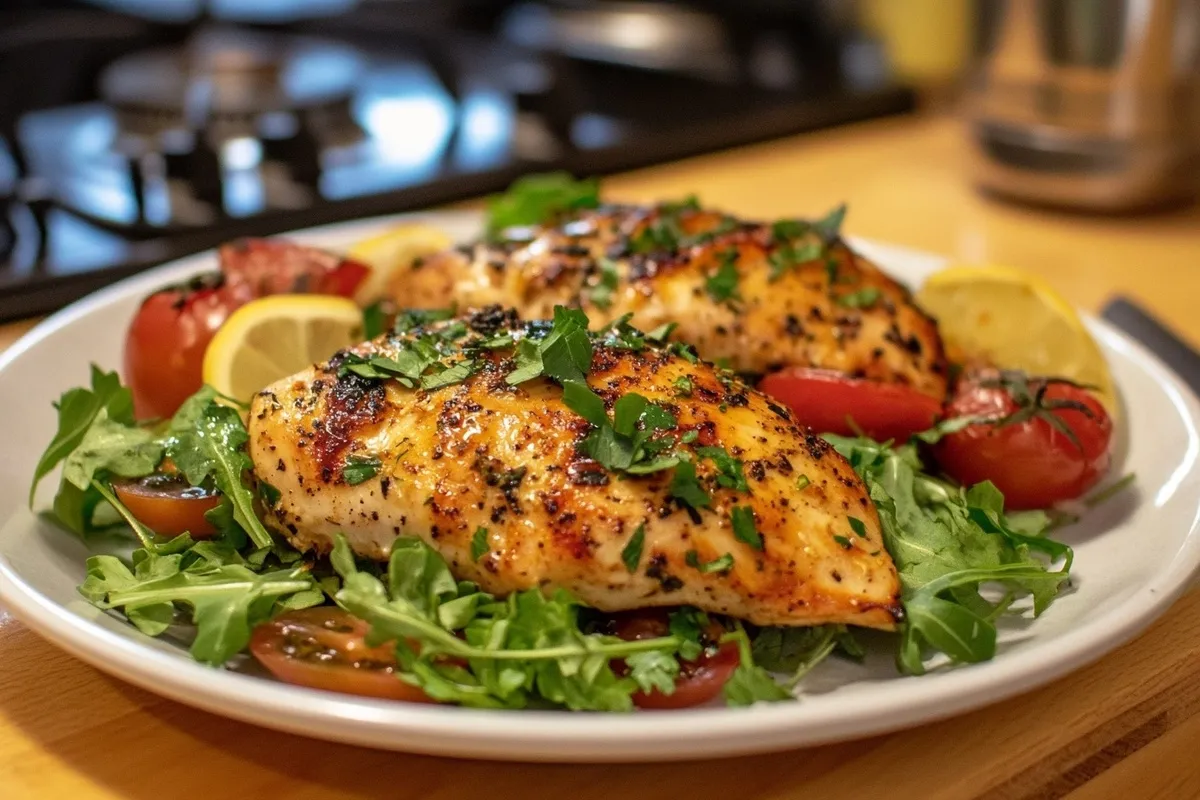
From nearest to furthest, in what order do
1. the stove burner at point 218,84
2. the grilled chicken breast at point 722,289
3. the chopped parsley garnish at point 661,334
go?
the chopped parsley garnish at point 661,334, the grilled chicken breast at point 722,289, the stove burner at point 218,84

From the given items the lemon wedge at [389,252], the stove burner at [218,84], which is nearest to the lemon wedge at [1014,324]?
the lemon wedge at [389,252]

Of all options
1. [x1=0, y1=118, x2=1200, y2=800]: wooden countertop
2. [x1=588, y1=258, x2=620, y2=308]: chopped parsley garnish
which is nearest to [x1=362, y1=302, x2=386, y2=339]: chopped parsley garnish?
[x1=588, y1=258, x2=620, y2=308]: chopped parsley garnish

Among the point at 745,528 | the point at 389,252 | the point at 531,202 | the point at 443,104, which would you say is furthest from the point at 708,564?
the point at 443,104

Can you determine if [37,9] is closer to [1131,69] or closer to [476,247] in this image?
[476,247]

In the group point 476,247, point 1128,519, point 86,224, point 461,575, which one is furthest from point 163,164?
point 1128,519

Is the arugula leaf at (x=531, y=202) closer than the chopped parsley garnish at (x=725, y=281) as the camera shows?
No

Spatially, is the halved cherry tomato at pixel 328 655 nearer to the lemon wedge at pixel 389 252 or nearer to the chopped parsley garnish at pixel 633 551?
the chopped parsley garnish at pixel 633 551
